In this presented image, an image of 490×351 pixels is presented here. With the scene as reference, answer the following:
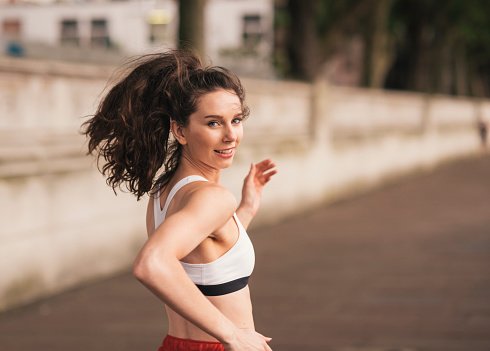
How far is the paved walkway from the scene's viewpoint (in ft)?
22.2

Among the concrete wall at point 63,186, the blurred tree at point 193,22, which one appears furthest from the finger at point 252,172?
the blurred tree at point 193,22

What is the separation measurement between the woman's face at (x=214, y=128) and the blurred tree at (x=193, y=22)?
10.1 metres

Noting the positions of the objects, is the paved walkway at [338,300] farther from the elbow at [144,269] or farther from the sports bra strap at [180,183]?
the elbow at [144,269]

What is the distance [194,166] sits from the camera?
9.39 feet

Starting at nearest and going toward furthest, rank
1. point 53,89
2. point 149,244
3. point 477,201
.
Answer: point 149,244, point 53,89, point 477,201

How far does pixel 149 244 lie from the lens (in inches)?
97.9

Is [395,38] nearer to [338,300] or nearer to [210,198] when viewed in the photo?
[338,300]

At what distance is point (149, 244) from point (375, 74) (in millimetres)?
24980

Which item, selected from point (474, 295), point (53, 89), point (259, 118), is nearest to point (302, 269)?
point (474, 295)

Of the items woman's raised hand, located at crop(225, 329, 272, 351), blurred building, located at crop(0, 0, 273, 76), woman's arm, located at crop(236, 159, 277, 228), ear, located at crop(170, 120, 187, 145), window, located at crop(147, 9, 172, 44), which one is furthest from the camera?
window, located at crop(147, 9, 172, 44)

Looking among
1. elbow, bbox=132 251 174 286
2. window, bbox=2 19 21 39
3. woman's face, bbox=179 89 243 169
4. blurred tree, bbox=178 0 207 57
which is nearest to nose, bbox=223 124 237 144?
woman's face, bbox=179 89 243 169

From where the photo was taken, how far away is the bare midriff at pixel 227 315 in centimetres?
Result: 282

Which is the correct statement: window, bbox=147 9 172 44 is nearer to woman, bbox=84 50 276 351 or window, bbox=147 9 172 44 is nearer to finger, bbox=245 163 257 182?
finger, bbox=245 163 257 182

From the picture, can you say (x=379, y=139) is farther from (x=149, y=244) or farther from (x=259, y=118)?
(x=149, y=244)
